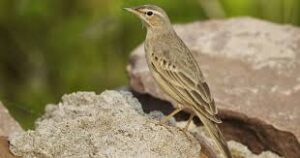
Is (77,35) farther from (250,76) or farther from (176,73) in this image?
(176,73)

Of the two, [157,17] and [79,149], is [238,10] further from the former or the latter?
[79,149]

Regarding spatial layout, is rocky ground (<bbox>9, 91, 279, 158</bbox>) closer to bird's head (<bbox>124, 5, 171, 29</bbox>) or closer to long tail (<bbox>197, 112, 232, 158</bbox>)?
long tail (<bbox>197, 112, 232, 158</bbox>)

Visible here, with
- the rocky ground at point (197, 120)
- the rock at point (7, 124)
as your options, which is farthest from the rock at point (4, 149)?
the rock at point (7, 124)

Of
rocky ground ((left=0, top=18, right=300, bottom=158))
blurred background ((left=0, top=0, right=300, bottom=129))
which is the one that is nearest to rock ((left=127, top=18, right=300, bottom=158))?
rocky ground ((left=0, top=18, right=300, bottom=158))

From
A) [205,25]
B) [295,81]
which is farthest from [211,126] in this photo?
[205,25]

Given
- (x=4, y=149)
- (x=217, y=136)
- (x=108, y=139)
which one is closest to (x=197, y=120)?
(x=217, y=136)

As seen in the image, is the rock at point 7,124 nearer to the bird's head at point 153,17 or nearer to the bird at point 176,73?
the bird at point 176,73
